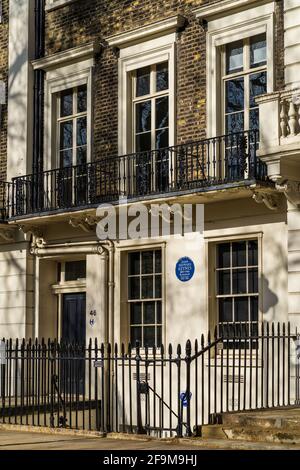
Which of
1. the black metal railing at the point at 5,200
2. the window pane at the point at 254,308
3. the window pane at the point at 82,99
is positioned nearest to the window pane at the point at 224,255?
the window pane at the point at 254,308

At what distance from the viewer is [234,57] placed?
1966cm

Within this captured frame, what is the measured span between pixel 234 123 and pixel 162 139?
1856 mm

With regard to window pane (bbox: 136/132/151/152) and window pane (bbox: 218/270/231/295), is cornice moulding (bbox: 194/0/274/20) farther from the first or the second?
window pane (bbox: 218/270/231/295)

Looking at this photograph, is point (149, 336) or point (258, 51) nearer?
point (258, 51)

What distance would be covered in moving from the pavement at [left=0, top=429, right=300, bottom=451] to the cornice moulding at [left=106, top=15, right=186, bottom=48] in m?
8.57

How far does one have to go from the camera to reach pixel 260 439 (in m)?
13.7

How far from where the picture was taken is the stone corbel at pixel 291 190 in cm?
1727

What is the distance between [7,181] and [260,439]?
11.7m

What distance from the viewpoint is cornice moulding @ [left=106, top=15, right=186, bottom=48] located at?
20.3 metres

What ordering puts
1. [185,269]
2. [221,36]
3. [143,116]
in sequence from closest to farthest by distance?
1. [221,36]
2. [185,269]
3. [143,116]

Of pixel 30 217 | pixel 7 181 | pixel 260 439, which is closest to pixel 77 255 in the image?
pixel 30 217

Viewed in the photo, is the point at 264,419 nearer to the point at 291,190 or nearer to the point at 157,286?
the point at 291,190

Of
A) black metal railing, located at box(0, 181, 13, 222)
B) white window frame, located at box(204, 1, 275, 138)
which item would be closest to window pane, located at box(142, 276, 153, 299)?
white window frame, located at box(204, 1, 275, 138)

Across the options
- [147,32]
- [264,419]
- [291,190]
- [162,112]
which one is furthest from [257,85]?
[264,419]
